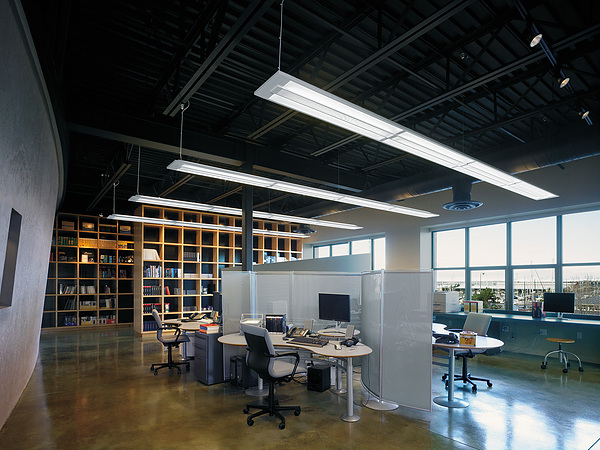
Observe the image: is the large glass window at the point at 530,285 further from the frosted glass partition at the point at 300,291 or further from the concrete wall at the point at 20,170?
the concrete wall at the point at 20,170

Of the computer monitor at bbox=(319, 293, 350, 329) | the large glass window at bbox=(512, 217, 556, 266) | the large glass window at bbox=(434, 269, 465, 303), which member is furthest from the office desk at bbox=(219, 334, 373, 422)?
the large glass window at bbox=(434, 269, 465, 303)

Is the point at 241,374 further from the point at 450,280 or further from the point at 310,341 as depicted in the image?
the point at 450,280

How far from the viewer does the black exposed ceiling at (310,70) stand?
12.5ft

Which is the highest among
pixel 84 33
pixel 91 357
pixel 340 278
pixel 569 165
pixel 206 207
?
pixel 84 33

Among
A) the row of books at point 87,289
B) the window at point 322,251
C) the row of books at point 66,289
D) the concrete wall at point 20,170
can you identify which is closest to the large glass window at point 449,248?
the window at point 322,251

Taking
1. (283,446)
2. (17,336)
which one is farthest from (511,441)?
(17,336)

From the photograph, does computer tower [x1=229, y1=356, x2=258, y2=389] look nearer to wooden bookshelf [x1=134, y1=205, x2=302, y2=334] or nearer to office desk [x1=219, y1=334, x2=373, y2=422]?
office desk [x1=219, y1=334, x2=373, y2=422]

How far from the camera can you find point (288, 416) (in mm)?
4516

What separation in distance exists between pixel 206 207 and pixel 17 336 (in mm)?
4162

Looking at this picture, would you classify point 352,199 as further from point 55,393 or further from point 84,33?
point 55,393

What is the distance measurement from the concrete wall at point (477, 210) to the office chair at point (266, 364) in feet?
22.1

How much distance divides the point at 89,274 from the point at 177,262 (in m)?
3.18

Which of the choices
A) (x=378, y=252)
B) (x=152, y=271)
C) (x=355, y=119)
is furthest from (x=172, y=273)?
(x=355, y=119)

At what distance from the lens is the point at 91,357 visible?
308 inches
